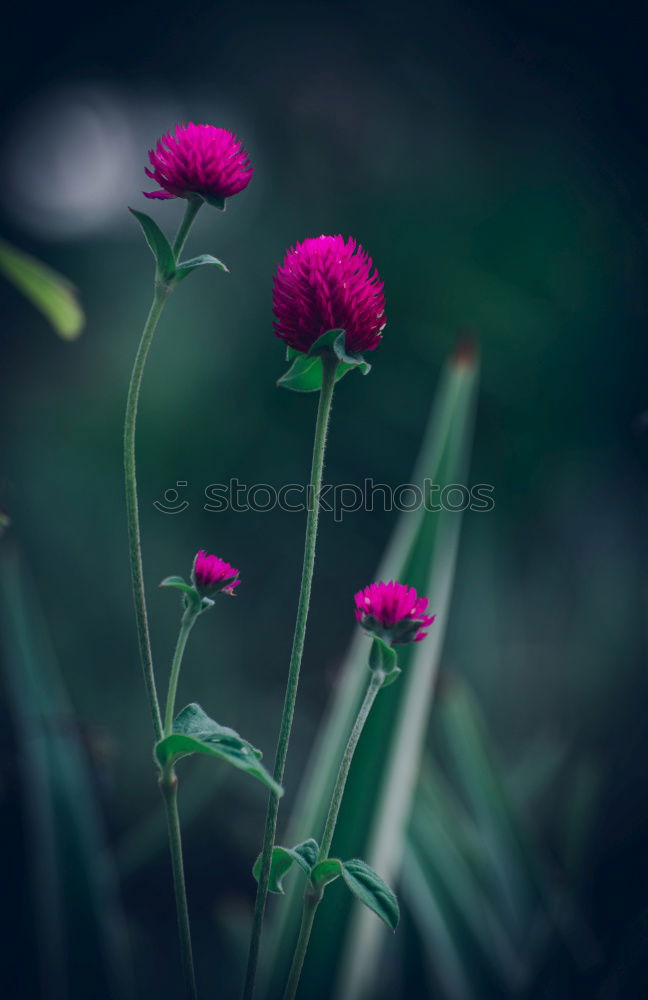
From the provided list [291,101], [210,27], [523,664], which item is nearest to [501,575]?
[523,664]

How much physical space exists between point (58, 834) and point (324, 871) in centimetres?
33

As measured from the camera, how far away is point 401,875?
688 mm

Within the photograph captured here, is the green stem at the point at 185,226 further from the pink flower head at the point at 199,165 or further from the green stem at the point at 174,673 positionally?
the green stem at the point at 174,673

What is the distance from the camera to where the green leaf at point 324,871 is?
309mm

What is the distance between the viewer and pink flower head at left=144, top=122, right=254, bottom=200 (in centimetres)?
32

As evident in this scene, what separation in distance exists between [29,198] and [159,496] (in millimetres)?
551

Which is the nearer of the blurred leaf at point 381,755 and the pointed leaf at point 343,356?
the pointed leaf at point 343,356

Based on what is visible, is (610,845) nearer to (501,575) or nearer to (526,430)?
(501,575)

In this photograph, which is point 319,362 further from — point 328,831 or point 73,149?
point 73,149

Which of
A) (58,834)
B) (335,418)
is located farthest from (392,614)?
(335,418)

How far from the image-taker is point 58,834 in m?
0.56

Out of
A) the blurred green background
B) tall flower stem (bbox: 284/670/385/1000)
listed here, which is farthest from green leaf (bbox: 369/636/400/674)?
the blurred green background

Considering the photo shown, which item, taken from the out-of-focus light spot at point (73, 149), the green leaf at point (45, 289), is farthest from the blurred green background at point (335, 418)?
the green leaf at point (45, 289)

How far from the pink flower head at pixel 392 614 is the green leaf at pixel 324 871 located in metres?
0.09
